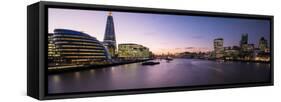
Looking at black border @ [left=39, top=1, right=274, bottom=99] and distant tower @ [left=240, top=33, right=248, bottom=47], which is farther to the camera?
distant tower @ [left=240, top=33, right=248, bottom=47]

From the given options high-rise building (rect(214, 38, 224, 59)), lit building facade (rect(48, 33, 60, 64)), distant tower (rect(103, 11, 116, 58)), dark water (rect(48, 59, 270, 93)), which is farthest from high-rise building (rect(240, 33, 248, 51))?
lit building facade (rect(48, 33, 60, 64))

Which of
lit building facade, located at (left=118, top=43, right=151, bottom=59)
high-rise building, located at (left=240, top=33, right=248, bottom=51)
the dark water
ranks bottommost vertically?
the dark water

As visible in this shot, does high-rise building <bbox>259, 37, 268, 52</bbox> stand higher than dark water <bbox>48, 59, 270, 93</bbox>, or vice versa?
high-rise building <bbox>259, 37, 268, 52</bbox>

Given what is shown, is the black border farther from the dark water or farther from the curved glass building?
the curved glass building

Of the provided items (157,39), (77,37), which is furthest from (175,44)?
(77,37)

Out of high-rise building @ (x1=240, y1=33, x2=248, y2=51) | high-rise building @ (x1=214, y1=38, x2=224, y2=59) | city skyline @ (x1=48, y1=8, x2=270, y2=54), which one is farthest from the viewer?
high-rise building @ (x1=240, y1=33, x2=248, y2=51)

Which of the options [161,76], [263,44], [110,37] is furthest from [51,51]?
[263,44]

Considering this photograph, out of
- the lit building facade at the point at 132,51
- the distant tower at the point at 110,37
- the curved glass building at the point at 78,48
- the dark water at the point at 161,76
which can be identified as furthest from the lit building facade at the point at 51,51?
the lit building facade at the point at 132,51
